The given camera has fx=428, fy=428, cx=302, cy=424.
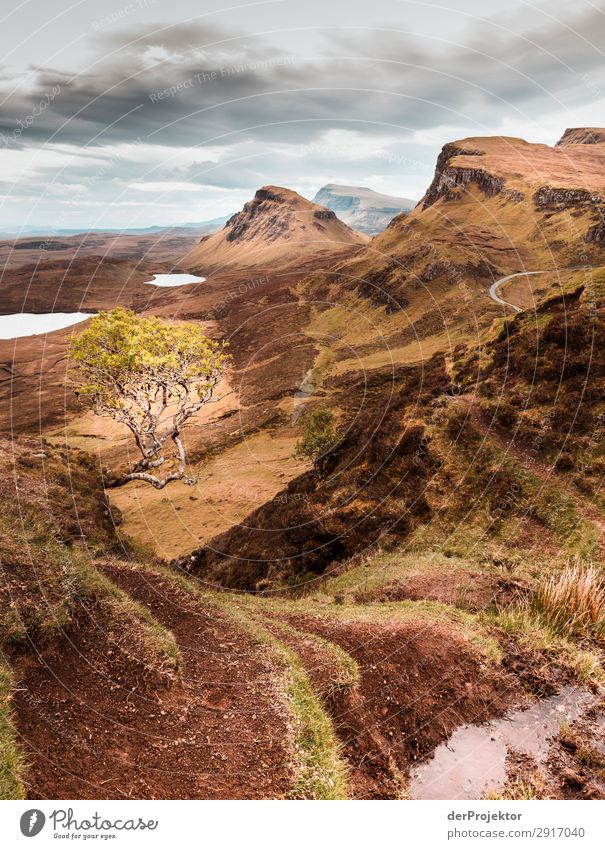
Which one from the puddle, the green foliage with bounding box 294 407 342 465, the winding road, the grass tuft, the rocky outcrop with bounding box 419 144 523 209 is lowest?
the green foliage with bounding box 294 407 342 465

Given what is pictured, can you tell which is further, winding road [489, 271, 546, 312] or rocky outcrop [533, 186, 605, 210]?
rocky outcrop [533, 186, 605, 210]

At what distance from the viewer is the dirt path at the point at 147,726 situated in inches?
320

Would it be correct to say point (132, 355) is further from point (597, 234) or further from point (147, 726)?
point (597, 234)

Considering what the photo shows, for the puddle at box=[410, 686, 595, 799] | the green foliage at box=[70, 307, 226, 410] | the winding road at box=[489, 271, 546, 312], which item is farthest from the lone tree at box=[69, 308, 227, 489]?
the winding road at box=[489, 271, 546, 312]

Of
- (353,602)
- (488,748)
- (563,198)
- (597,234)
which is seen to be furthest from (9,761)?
(563,198)

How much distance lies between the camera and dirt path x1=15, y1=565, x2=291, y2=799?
813cm

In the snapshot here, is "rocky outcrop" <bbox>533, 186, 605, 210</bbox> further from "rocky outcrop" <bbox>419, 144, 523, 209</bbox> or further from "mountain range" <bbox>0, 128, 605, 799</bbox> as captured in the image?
"mountain range" <bbox>0, 128, 605, 799</bbox>

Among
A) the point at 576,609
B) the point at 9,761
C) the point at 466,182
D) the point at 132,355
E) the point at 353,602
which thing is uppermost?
the point at 466,182

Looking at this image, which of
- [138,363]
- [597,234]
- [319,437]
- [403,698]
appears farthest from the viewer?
[597,234]

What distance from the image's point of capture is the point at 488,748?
32.6ft

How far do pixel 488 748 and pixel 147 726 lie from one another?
7812mm

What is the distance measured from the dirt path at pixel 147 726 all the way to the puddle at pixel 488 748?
11.1 ft

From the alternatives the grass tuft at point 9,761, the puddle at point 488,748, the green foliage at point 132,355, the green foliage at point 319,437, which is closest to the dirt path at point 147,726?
the grass tuft at point 9,761

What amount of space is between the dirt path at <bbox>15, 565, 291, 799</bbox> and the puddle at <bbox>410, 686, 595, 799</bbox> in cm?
337
